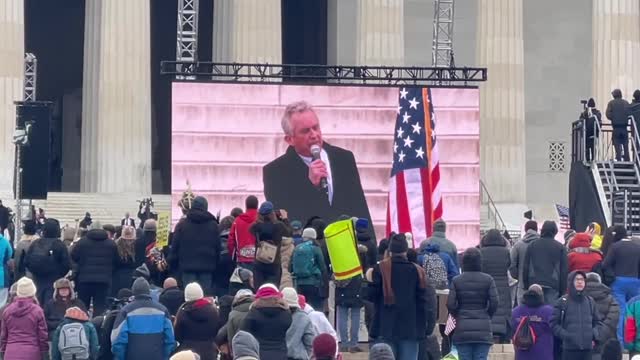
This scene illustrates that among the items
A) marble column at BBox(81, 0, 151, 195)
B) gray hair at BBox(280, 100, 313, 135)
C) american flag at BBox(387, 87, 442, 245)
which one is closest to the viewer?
gray hair at BBox(280, 100, 313, 135)

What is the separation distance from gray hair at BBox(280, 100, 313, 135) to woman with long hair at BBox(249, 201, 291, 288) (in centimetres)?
997

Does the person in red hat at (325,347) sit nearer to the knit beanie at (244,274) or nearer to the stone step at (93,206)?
the knit beanie at (244,274)

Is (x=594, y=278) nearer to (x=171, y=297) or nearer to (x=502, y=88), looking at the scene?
(x=171, y=297)

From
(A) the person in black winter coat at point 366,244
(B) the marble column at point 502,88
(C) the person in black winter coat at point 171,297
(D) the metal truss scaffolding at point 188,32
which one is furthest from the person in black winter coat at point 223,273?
(B) the marble column at point 502,88

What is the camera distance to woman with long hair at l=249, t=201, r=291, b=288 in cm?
3434

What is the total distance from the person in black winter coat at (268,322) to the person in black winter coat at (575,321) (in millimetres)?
5220

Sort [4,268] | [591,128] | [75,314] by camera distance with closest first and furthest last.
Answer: [75,314] → [4,268] → [591,128]

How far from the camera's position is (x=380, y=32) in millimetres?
64062

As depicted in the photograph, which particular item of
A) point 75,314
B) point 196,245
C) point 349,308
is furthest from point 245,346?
point 349,308

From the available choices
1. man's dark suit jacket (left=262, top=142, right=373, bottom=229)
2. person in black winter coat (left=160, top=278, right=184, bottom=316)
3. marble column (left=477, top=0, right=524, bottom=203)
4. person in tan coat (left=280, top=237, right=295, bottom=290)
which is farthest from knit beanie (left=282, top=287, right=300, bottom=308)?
marble column (left=477, top=0, right=524, bottom=203)

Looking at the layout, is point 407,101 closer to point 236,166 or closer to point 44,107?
point 236,166

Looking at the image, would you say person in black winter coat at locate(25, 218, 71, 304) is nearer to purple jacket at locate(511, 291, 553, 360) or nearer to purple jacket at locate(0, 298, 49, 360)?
purple jacket at locate(0, 298, 49, 360)

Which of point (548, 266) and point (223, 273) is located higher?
point (548, 266)

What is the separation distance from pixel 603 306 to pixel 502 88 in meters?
33.0
